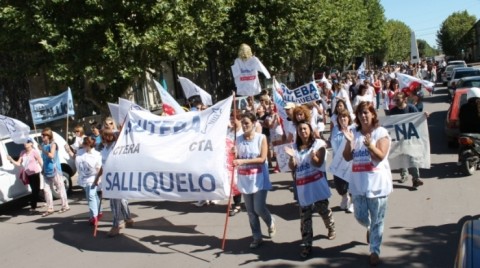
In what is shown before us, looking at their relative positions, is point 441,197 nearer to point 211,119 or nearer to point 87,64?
point 211,119

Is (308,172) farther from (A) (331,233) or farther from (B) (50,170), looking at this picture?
(B) (50,170)

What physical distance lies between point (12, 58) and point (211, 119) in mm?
13051

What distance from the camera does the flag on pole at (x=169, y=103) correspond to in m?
8.77

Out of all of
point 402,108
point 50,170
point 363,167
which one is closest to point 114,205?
point 50,170

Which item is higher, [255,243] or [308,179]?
[308,179]

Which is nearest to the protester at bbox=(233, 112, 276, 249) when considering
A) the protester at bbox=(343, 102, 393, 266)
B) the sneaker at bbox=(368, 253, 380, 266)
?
the protester at bbox=(343, 102, 393, 266)

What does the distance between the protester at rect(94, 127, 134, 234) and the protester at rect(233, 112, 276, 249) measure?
236 cm

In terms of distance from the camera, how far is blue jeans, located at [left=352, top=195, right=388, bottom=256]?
5.45 m

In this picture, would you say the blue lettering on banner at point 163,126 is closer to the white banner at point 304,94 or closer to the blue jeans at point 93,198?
the blue jeans at point 93,198

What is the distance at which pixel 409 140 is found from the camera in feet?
29.0

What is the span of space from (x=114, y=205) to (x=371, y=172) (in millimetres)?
4139

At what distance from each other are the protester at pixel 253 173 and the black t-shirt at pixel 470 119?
16.8 ft

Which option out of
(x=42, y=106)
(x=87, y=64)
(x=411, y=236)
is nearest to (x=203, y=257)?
(x=411, y=236)

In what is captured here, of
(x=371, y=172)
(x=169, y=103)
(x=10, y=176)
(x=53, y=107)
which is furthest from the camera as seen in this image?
(x=53, y=107)
